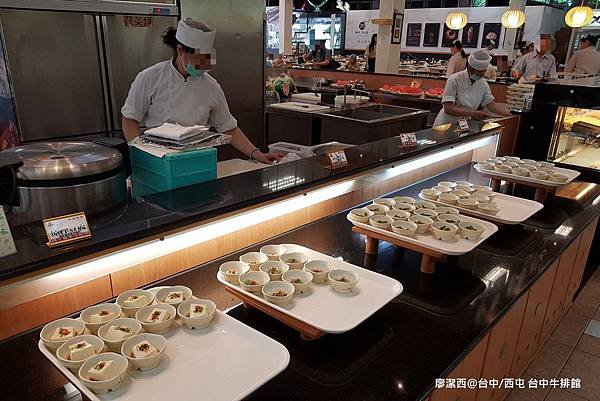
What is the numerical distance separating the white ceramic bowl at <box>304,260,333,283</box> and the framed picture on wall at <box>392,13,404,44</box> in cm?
839

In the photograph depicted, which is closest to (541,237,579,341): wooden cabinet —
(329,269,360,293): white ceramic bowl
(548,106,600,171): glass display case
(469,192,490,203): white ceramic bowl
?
(469,192,490,203): white ceramic bowl

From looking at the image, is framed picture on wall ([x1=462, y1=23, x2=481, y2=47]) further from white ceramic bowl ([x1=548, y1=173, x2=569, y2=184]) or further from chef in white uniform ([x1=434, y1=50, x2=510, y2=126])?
white ceramic bowl ([x1=548, y1=173, x2=569, y2=184])

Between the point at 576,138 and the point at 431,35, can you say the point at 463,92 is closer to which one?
the point at 576,138

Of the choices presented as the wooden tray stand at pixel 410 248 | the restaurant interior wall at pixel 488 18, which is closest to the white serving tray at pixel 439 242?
the wooden tray stand at pixel 410 248

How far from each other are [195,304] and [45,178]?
2.13 feet

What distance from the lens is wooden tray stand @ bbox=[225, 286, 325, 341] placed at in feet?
4.76

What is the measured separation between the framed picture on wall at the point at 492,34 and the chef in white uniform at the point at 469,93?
12751 millimetres

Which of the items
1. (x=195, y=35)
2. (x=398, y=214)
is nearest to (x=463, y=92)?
(x=398, y=214)

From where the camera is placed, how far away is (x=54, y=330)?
1270 mm

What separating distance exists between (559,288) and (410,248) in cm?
149

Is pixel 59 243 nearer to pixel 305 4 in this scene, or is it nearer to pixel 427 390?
pixel 427 390

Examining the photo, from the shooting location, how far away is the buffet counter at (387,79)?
24.7ft

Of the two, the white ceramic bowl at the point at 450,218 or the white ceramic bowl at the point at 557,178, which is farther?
the white ceramic bowl at the point at 557,178

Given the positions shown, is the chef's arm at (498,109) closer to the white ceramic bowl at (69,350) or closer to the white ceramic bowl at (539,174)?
the white ceramic bowl at (539,174)
